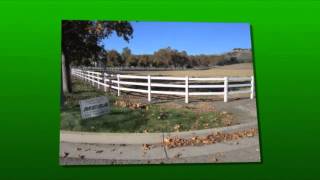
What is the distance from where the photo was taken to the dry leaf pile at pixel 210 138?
21.3 feet

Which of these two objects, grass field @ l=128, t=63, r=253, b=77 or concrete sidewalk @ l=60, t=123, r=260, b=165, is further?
grass field @ l=128, t=63, r=253, b=77

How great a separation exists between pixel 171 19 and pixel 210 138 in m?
1.51

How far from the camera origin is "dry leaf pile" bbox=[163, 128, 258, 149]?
649 centimetres

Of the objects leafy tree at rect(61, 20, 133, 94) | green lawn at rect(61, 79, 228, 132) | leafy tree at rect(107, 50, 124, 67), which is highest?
leafy tree at rect(61, 20, 133, 94)

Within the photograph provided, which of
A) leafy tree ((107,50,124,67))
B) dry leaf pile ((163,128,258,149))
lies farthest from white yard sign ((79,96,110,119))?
dry leaf pile ((163,128,258,149))

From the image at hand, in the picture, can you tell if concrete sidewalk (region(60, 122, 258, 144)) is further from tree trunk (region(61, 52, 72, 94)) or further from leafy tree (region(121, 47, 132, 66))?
leafy tree (region(121, 47, 132, 66))

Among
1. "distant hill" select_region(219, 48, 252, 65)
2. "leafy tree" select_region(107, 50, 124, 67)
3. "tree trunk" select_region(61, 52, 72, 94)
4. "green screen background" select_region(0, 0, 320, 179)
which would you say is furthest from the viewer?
"distant hill" select_region(219, 48, 252, 65)

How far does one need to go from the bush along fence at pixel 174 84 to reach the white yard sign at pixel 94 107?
166 millimetres

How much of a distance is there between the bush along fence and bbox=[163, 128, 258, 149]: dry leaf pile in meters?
0.44
